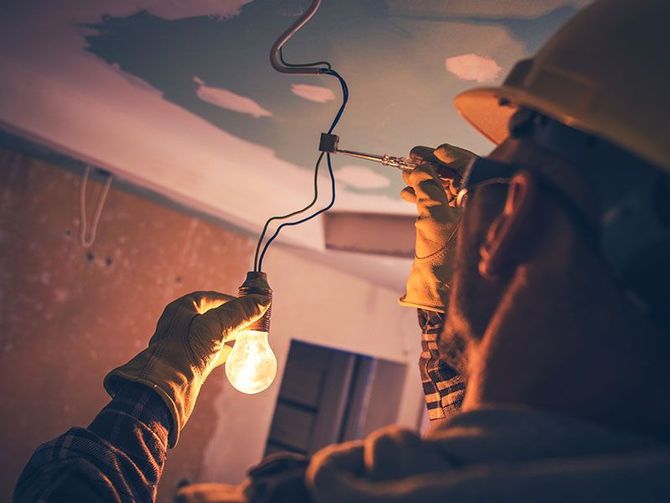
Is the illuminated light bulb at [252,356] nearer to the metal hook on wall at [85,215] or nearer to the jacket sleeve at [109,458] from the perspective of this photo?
the jacket sleeve at [109,458]

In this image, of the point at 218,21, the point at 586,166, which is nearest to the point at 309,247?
the point at 218,21

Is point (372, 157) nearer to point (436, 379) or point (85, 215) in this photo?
point (436, 379)

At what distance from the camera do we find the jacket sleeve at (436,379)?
1.31m

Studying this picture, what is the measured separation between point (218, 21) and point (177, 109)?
2.38ft

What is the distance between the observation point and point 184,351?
4.25 ft

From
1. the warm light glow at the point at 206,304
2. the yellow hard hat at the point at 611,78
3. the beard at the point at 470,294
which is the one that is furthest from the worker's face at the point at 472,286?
the warm light glow at the point at 206,304

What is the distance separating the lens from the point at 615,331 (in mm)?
599

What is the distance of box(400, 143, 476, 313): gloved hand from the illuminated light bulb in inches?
13.9

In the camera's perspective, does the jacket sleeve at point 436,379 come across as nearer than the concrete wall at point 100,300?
Yes

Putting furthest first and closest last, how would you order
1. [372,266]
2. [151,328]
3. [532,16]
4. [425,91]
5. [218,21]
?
[372,266]
[151,328]
[425,91]
[218,21]
[532,16]

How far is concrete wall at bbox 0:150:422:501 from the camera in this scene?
7.73 feet

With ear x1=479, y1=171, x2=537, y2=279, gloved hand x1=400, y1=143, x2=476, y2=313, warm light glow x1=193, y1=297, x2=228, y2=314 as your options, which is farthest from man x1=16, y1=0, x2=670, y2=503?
warm light glow x1=193, y1=297, x2=228, y2=314

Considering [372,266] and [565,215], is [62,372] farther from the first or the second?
[565,215]

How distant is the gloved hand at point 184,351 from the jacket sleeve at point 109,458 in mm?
28
